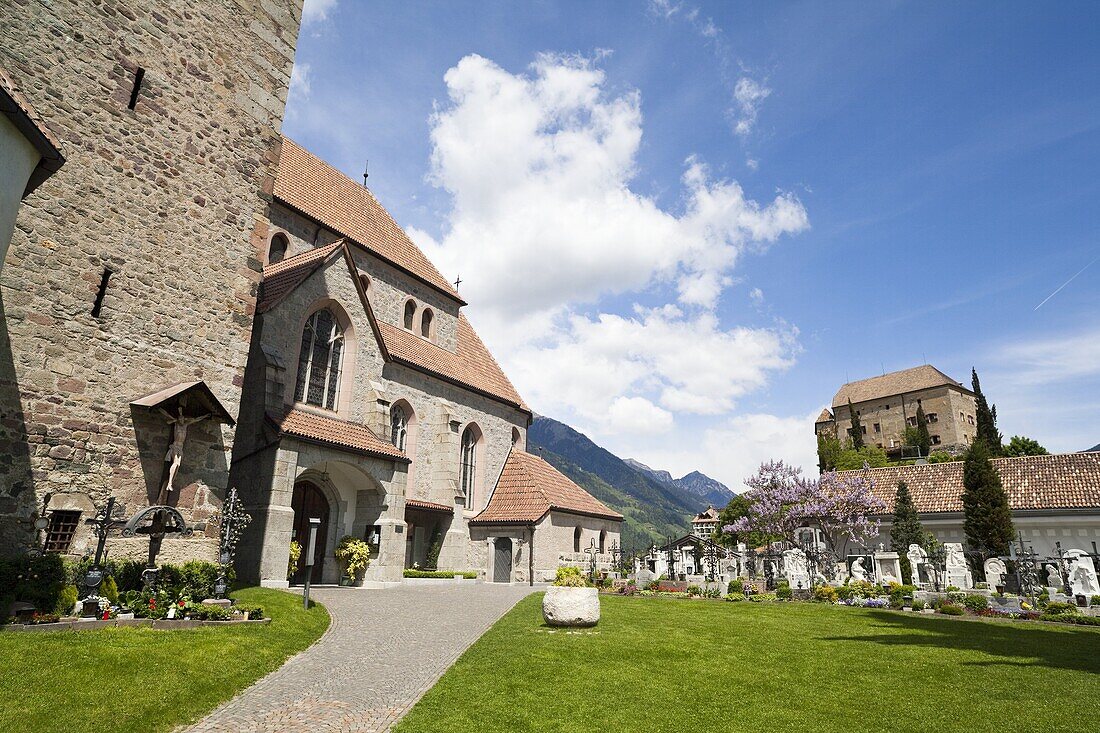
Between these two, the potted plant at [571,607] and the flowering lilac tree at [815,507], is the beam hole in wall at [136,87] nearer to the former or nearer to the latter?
the potted plant at [571,607]

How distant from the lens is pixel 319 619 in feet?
47.9

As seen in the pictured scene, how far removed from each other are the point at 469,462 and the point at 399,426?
6.12 m

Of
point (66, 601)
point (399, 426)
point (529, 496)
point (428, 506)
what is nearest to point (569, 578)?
point (66, 601)

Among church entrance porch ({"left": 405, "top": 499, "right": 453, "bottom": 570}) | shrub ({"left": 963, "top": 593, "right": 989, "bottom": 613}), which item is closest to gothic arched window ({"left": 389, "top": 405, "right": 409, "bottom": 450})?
church entrance porch ({"left": 405, "top": 499, "right": 453, "bottom": 570})

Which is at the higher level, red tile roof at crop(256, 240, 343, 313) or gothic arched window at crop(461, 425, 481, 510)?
red tile roof at crop(256, 240, 343, 313)

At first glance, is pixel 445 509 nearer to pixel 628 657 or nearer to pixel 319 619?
pixel 319 619

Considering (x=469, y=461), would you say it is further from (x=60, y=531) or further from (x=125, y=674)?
(x=125, y=674)

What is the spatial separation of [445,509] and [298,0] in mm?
21819

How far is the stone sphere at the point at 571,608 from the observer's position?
13789 millimetres

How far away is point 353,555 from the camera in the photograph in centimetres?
2261

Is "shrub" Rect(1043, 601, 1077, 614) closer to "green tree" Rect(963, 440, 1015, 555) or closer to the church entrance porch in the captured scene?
"green tree" Rect(963, 440, 1015, 555)

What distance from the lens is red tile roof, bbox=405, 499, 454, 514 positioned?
28.7m

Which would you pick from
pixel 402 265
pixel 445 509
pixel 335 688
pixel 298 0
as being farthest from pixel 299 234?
pixel 335 688

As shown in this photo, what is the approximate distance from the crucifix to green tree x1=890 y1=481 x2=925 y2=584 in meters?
35.1
